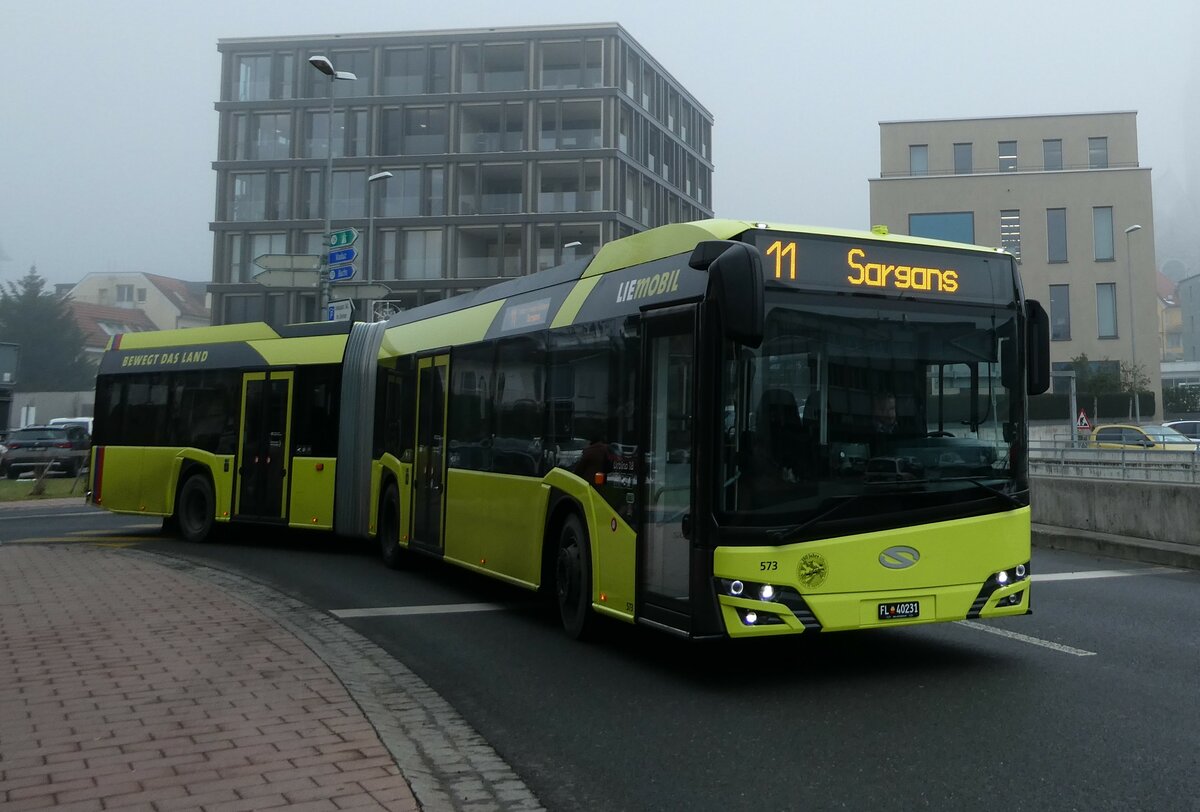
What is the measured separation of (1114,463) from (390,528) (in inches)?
546

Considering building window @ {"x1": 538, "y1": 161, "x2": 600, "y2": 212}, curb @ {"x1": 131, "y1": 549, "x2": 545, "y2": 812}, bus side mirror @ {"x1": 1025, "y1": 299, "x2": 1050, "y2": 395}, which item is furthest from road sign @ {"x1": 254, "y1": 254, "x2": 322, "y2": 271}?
building window @ {"x1": 538, "y1": 161, "x2": 600, "y2": 212}

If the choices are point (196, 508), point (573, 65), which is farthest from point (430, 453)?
point (573, 65)

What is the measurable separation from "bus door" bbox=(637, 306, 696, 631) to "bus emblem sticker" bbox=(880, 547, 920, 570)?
1.20 m

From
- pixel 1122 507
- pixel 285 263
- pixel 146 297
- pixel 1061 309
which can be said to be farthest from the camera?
pixel 146 297

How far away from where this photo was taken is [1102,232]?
58.6 m

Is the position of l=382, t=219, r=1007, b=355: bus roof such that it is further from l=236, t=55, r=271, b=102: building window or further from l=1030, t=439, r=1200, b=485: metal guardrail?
l=236, t=55, r=271, b=102: building window

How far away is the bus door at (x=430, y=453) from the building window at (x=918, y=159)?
5304cm

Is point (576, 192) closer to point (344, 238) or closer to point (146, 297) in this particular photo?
point (344, 238)

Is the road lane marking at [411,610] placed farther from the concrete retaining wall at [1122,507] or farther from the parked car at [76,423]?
the parked car at [76,423]

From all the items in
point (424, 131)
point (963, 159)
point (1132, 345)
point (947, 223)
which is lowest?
point (1132, 345)

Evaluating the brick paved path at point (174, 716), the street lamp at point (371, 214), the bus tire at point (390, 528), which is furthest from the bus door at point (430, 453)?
the street lamp at point (371, 214)

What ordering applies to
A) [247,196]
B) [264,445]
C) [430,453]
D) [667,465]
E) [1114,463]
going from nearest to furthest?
1. [667,465]
2. [430,453]
3. [264,445]
4. [1114,463]
5. [247,196]

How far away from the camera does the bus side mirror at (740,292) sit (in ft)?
21.5

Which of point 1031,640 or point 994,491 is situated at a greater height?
point 994,491
